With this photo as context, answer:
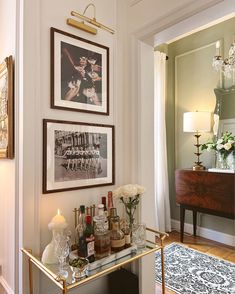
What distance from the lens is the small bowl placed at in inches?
46.3

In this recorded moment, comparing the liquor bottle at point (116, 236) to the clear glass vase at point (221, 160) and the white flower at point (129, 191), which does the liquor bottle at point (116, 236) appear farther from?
the clear glass vase at point (221, 160)

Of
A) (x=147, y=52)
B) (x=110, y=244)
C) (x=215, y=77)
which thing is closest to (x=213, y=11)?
(x=147, y=52)

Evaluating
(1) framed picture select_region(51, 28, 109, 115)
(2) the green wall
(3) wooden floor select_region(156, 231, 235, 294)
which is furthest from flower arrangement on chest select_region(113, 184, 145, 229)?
(2) the green wall

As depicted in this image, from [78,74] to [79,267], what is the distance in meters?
1.13

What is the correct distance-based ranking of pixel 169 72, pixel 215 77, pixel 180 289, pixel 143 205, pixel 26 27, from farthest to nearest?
pixel 169 72
pixel 215 77
pixel 180 289
pixel 143 205
pixel 26 27

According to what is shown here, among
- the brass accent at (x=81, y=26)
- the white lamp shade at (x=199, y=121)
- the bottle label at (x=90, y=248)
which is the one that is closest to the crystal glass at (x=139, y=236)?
the bottle label at (x=90, y=248)

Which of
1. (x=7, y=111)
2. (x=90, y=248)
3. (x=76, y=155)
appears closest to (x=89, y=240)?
(x=90, y=248)

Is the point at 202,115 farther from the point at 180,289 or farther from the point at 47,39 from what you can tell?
the point at 47,39

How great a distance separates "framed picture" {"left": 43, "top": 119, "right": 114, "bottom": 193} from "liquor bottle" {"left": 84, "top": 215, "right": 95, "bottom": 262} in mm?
275

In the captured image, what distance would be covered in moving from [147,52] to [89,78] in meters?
0.51

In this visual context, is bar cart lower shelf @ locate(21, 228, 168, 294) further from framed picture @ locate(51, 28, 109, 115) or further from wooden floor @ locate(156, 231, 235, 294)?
wooden floor @ locate(156, 231, 235, 294)

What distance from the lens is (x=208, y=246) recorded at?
3.09 meters

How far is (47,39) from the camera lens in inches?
56.6

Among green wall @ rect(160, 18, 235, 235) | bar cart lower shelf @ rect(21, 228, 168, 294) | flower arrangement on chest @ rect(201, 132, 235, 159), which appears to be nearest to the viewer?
bar cart lower shelf @ rect(21, 228, 168, 294)
